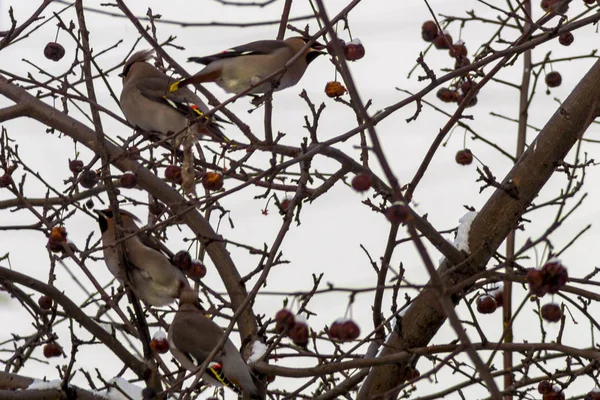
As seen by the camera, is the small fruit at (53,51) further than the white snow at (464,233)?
Yes

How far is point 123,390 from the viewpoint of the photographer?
9.38 ft

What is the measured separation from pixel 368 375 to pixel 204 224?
33.3 inches

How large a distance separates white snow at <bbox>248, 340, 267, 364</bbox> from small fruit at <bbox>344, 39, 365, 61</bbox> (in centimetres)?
89

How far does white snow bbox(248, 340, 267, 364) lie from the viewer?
2879 millimetres

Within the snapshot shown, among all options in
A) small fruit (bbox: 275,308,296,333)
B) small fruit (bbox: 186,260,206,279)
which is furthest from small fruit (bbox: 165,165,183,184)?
small fruit (bbox: 275,308,296,333)

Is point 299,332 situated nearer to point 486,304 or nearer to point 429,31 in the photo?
point 486,304

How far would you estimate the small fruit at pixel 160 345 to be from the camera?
299 cm

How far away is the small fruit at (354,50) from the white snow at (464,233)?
0.59 metres

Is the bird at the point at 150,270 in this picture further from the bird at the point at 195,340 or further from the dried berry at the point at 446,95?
the dried berry at the point at 446,95

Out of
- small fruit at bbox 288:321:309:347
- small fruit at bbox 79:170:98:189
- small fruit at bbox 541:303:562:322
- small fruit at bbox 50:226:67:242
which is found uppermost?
small fruit at bbox 79:170:98:189

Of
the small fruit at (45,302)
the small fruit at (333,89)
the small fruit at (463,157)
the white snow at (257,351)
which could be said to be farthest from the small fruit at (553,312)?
the small fruit at (45,302)

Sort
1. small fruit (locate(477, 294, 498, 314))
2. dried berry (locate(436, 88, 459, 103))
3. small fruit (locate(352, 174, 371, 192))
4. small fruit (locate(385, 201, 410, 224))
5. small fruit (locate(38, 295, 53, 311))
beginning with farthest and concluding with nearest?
1. dried berry (locate(436, 88, 459, 103))
2. small fruit (locate(38, 295, 53, 311))
3. small fruit (locate(477, 294, 498, 314))
4. small fruit (locate(352, 174, 371, 192))
5. small fruit (locate(385, 201, 410, 224))

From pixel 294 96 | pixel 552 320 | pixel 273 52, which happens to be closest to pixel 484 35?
pixel 294 96

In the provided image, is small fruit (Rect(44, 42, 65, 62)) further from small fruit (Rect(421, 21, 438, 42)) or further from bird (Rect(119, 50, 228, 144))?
small fruit (Rect(421, 21, 438, 42))
